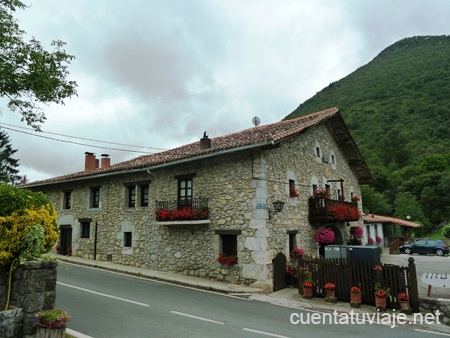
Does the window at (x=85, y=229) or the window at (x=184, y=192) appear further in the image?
the window at (x=85, y=229)

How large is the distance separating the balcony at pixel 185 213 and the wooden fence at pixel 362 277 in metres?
4.25

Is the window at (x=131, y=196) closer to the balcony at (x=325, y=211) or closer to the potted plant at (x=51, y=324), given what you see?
the balcony at (x=325, y=211)

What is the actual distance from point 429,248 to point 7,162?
49.0 meters

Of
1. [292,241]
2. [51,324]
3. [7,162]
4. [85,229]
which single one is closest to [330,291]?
[292,241]

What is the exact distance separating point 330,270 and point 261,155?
15.3 ft

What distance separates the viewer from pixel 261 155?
492 inches

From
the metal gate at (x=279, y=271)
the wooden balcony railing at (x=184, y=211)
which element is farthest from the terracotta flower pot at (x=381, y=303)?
the wooden balcony railing at (x=184, y=211)

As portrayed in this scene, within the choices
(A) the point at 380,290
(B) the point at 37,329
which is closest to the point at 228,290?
(A) the point at 380,290

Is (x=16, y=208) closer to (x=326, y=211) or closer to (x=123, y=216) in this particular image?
(x=123, y=216)

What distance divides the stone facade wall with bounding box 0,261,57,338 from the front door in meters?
14.4

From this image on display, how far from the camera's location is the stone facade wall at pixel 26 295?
5.67 meters

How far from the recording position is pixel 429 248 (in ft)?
82.2

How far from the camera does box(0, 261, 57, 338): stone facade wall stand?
567cm

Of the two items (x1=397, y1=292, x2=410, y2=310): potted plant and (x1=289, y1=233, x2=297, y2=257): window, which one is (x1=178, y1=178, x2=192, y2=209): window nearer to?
(x1=289, y1=233, x2=297, y2=257): window
